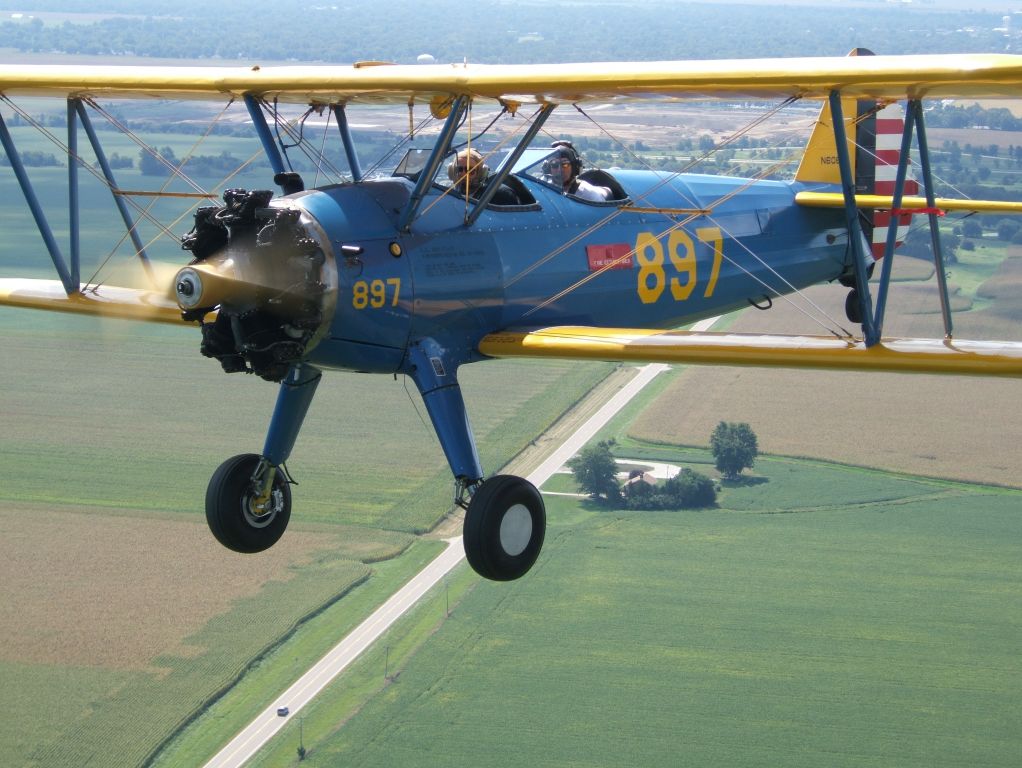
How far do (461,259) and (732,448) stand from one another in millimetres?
42139

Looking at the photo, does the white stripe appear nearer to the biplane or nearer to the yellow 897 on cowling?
the biplane

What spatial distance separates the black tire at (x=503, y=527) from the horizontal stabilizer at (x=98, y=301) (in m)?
4.00

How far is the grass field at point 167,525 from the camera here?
127 feet

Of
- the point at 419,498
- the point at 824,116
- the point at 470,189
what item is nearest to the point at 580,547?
the point at 419,498

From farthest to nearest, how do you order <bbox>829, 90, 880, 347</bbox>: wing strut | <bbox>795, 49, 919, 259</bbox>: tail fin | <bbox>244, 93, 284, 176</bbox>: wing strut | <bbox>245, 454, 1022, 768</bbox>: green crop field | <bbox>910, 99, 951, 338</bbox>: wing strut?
1. <bbox>245, 454, 1022, 768</bbox>: green crop field
2. <bbox>795, 49, 919, 259</bbox>: tail fin
3. <bbox>244, 93, 284, 176</bbox>: wing strut
4. <bbox>910, 99, 951, 338</bbox>: wing strut
5. <bbox>829, 90, 880, 347</bbox>: wing strut

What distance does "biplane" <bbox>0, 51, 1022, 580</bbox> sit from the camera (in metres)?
13.3

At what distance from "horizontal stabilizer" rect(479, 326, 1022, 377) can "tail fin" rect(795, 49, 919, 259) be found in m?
6.46

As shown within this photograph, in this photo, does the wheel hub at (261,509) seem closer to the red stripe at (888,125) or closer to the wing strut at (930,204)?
the wing strut at (930,204)

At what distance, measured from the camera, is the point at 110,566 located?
150 ft

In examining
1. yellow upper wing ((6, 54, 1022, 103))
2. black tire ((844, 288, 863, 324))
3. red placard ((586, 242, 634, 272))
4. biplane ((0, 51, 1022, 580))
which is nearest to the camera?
yellow upper wing ((6, 54, 1022, 103))

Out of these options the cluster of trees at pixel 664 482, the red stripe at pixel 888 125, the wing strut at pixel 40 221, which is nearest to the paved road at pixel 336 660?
the cluster of trees at pixel 664 482

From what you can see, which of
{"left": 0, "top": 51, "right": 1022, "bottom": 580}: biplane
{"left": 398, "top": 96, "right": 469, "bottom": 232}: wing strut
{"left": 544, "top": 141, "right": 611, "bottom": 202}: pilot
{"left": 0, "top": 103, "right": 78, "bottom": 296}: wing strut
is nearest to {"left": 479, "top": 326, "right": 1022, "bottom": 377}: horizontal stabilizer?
{"left": 0, "top": 51, "right": 1022, "bottom": 580}: biplane

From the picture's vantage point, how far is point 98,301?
55.7 feet

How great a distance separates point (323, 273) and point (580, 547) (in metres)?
34.2
